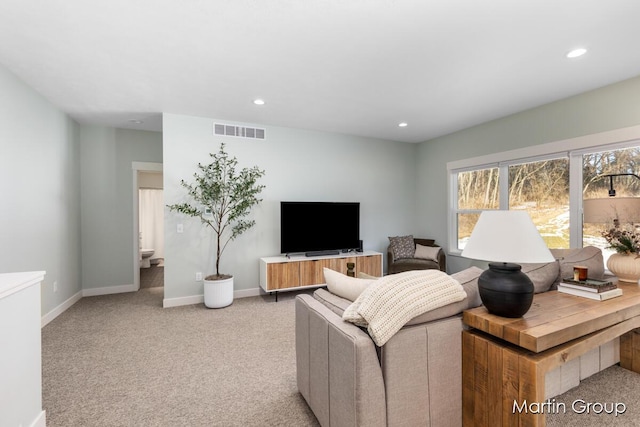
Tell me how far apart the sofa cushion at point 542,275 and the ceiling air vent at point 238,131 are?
3710 mm

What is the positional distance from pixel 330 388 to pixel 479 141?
4284 millimetres

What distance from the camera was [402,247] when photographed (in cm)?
497

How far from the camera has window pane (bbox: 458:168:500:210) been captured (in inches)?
173

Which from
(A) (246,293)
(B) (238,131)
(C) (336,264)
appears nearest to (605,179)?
(C) (336,264)

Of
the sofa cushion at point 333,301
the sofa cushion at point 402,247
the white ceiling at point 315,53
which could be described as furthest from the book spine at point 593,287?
the sofa cushion at point 402,247

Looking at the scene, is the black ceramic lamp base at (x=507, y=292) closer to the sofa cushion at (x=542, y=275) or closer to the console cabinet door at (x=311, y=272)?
→ the sofa cushion at (x=542, y=275)

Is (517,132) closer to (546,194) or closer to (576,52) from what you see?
(546,194)

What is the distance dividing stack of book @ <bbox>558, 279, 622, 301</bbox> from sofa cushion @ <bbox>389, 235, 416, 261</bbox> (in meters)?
2.95

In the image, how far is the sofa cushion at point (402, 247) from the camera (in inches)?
194

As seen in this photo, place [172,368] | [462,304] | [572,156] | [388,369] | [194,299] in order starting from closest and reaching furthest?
[388,369] → [462,304] → [172,368] → [572,156] → [194,299]

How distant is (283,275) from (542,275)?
2971 mm

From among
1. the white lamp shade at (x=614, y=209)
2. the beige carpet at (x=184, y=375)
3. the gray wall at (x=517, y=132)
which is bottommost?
the beige carpet at (x=184, y=375)

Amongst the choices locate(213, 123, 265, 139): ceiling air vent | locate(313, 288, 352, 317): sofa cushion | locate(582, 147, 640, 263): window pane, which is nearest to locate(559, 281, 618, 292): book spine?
locate(582, 147, 640, 263): window pane

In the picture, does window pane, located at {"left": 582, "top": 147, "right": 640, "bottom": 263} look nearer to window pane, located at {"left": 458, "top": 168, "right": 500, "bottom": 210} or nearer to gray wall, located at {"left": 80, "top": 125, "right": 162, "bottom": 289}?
window pane, located at {"left": 458, "top": 168, "right": 500, "bottom": 210}
